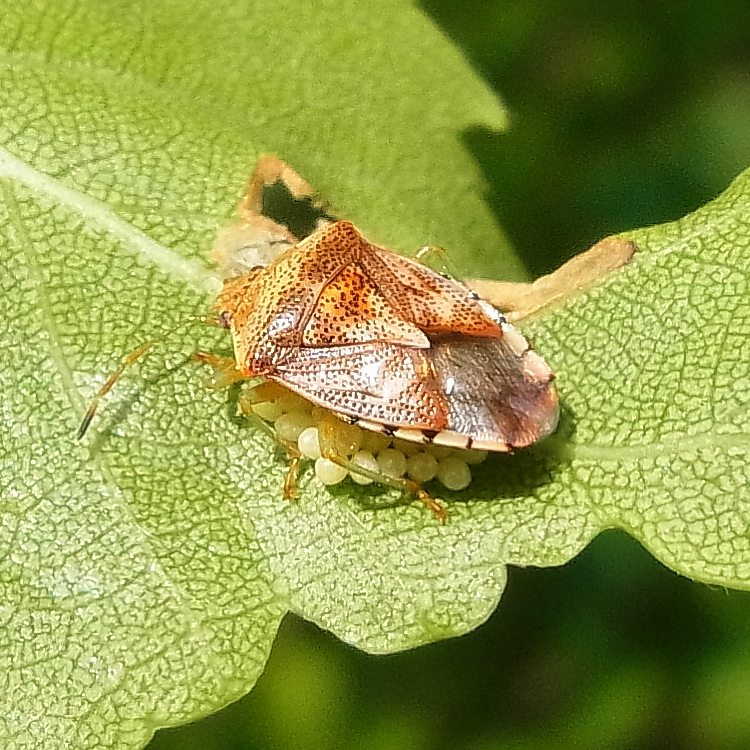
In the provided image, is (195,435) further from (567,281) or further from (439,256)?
(567,281)

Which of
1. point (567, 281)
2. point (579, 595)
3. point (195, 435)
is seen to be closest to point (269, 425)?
point (195, 435)

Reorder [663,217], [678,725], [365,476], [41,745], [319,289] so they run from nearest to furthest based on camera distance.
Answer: [41,745]
[365,476]
[319,289]
[678,725]
[663,217]

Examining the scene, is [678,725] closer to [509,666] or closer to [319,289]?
[509,666]

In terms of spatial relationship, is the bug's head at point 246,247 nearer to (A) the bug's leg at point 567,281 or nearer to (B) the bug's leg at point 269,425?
(B) the bug's leg at point 269,425

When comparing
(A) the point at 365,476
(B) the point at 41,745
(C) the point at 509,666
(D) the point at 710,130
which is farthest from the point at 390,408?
(D) the point at 710,130

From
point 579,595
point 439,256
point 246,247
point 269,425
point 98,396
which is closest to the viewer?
point 98,396

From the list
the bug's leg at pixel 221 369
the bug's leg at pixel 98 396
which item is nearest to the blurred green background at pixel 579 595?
the bug's leg at pixel 221 369
